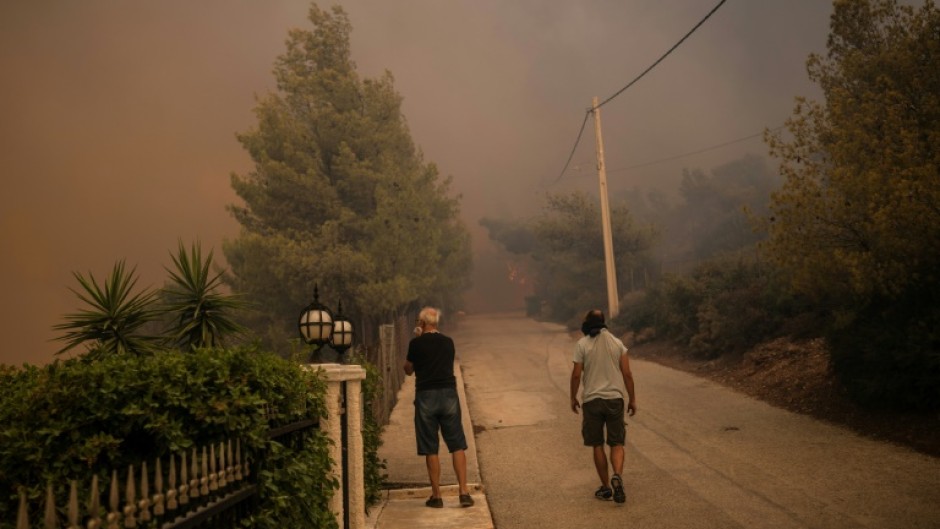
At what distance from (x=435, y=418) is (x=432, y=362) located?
0.55m

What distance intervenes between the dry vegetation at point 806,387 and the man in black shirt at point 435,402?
582cm

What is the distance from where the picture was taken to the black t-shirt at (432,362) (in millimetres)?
7941

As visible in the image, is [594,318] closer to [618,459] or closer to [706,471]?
[618,459]

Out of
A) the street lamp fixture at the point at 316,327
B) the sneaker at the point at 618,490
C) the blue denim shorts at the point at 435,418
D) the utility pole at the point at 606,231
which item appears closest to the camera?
the blue denim shorts at the point at 435,418

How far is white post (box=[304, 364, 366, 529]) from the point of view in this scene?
20.9 ft

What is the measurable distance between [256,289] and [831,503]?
23899mm

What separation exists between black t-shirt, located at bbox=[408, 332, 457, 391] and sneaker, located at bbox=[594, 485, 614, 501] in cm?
196

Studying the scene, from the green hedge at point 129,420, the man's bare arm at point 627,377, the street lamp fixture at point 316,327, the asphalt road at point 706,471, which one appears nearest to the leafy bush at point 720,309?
the asphalt road at point 706,471

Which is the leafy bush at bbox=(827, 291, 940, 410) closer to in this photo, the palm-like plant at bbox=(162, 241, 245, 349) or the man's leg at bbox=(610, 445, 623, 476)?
the man's leg at bbox=(610, 445, 623, 476)

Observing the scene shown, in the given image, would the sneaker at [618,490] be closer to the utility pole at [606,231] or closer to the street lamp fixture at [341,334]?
the street lamp fixture at [341,334]

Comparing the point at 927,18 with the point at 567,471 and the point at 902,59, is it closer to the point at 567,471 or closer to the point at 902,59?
the point at 902,59

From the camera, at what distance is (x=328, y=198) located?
97.6 ft

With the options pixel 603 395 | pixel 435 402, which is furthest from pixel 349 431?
pixel 603 395

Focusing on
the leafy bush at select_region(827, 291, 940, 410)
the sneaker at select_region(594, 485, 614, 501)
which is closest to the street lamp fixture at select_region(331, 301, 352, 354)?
the sneaker at select_region(594, 485, 614, 501)
